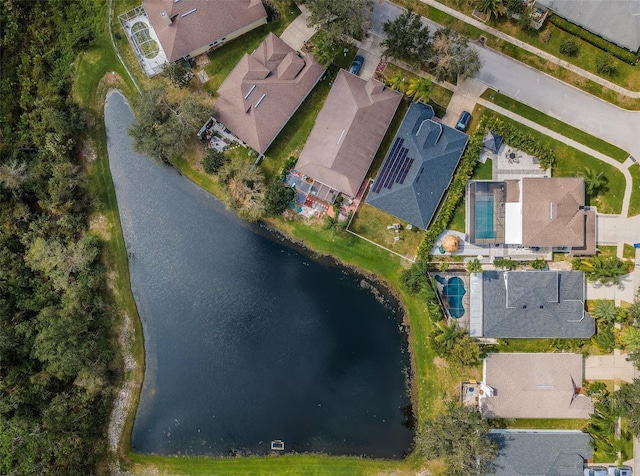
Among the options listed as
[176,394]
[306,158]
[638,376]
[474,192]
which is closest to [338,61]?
Result: [306,158]

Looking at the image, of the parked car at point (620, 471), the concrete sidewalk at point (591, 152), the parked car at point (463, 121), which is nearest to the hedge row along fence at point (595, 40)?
the concrete sidewalk at point (591, 152)

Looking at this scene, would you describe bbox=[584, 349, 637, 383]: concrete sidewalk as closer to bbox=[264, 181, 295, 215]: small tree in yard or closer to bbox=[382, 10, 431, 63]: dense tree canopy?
bbox=[264, 181, 295, 215]: small tree in yard

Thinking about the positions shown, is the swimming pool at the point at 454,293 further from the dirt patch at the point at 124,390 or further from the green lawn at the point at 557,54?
the dirt patch at the point at 124,390

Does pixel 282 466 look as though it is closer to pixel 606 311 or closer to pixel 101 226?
pixel 101 226

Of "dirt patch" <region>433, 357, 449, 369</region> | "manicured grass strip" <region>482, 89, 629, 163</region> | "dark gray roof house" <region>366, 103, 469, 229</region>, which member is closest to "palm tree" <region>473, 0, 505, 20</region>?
"manicured grass strip" <region>482, 89, 629, 163</region>

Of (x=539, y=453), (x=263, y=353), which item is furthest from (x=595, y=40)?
(x=263, y=353)

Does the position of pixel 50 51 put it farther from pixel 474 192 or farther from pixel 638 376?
pixel 638 376
